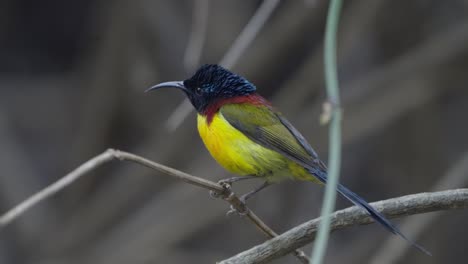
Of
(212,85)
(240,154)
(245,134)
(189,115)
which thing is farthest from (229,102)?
(189,115)

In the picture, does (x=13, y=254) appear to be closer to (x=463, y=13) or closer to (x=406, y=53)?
(x=406, y=53)

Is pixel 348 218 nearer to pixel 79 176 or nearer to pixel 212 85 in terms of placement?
pixel 79 176

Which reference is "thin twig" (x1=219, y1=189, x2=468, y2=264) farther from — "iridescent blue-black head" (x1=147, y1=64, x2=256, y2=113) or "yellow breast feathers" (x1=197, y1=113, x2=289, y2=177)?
"iridescent blue-black head" (x1=147, y1=64, x2=256, y2=113)

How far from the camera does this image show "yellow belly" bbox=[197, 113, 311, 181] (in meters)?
2.99

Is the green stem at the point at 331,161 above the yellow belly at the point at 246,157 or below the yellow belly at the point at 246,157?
below

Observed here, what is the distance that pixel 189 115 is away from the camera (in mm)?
5254

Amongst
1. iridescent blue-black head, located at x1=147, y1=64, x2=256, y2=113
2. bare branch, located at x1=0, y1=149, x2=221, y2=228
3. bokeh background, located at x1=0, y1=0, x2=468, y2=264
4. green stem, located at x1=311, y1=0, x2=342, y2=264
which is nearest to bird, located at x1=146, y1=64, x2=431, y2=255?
iridescent blue-black head, located at x1=147, y1=64, x2=256, y2=113

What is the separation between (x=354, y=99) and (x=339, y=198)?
0.73m

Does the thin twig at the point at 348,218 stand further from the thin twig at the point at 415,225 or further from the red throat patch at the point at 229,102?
the thin twig at the point at 415,225

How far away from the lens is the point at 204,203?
208 inches

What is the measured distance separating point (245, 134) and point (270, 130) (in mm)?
93

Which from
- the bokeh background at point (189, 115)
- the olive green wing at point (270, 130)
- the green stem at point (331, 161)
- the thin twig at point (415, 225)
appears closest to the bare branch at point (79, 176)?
the green stem at point (331, 161)

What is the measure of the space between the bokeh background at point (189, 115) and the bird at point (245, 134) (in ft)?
5.37

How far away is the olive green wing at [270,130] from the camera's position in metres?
2.95
